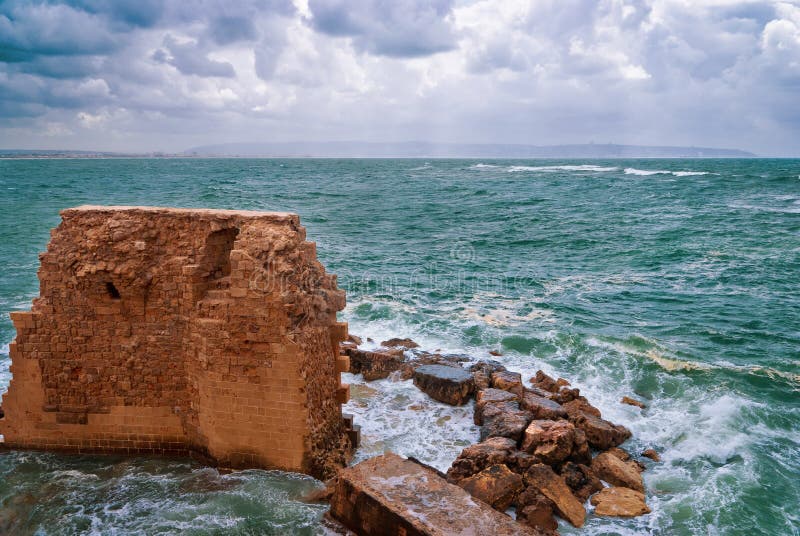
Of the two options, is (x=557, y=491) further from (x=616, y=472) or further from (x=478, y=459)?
(x=616, y=472)

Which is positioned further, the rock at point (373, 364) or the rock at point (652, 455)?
the rock at point (373, 364)

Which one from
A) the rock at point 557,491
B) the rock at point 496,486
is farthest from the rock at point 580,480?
the rock at point 496,486

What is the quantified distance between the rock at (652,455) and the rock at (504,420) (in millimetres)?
2346

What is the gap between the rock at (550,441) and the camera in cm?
1010

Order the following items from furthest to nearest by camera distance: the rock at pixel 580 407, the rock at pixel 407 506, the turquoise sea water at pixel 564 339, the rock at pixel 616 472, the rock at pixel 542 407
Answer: the rock at pixel 580 407, the rock at pixel 542 407, the rock at pixel 616 472, the turquoise sea water at pixel 564 339, the rock at pixel 407 506

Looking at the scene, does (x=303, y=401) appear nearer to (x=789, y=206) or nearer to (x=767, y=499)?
(x=767, y=499)

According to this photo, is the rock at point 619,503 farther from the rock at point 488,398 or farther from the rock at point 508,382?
the rock at point 508,382

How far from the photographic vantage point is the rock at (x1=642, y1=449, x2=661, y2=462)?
36.6 feet

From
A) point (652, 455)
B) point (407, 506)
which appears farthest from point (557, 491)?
point (652, 455)

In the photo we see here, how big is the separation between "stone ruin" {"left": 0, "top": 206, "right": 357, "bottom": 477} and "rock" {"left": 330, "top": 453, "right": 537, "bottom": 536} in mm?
1182

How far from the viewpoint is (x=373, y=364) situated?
47.3 feet

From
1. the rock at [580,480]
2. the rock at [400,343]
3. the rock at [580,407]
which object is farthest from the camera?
the rock at [400,343]

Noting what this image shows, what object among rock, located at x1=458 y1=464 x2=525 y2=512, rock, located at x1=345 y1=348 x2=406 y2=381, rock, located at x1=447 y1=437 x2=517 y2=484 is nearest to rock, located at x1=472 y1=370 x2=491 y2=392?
rock, located at x1=345 y1=348 x2=406 y2=381

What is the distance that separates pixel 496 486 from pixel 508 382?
14.3 ft
